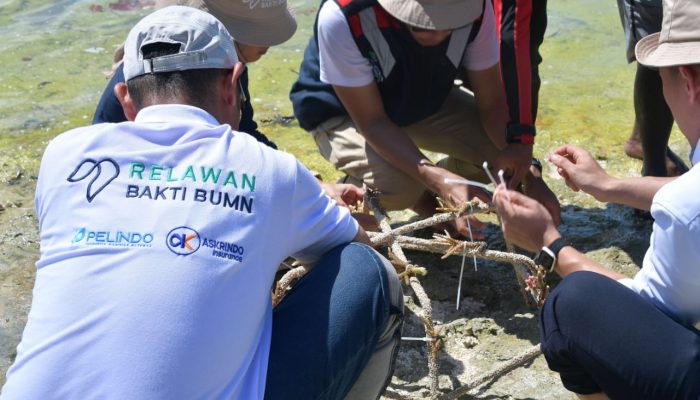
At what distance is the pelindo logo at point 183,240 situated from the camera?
1530 mm

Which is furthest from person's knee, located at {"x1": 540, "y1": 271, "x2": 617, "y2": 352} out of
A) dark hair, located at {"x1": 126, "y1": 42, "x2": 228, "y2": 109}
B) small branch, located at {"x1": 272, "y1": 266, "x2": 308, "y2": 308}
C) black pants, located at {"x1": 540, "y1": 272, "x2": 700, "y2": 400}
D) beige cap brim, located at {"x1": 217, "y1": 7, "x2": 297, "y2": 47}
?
beige cap brim, located at {"x1": 217, "y1": 7, "x2": 297, "y2": 47}

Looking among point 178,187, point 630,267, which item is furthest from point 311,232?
point 630,267

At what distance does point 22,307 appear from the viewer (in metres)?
2.70

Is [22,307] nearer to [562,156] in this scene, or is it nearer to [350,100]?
[350,100]

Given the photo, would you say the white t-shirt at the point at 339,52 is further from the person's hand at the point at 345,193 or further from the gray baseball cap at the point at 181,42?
the gray baseball cap at the point at 181,42

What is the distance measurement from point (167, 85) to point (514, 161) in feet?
4.68

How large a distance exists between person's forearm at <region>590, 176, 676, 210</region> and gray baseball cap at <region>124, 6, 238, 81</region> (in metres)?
1.11

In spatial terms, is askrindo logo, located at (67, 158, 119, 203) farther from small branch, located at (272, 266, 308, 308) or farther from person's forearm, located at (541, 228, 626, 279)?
person's forearm, located at (541, 228, 626, 279)

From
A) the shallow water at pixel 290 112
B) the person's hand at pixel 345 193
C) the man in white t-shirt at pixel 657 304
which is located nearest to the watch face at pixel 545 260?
the shallow water at pixel 290 112

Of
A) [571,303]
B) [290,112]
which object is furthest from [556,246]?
[290,112]

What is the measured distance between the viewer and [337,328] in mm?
1763

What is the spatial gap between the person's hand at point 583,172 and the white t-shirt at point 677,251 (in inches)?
21.0

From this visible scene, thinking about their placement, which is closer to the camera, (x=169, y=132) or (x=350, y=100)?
(x=169, y=132)

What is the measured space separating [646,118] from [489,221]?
70cm
